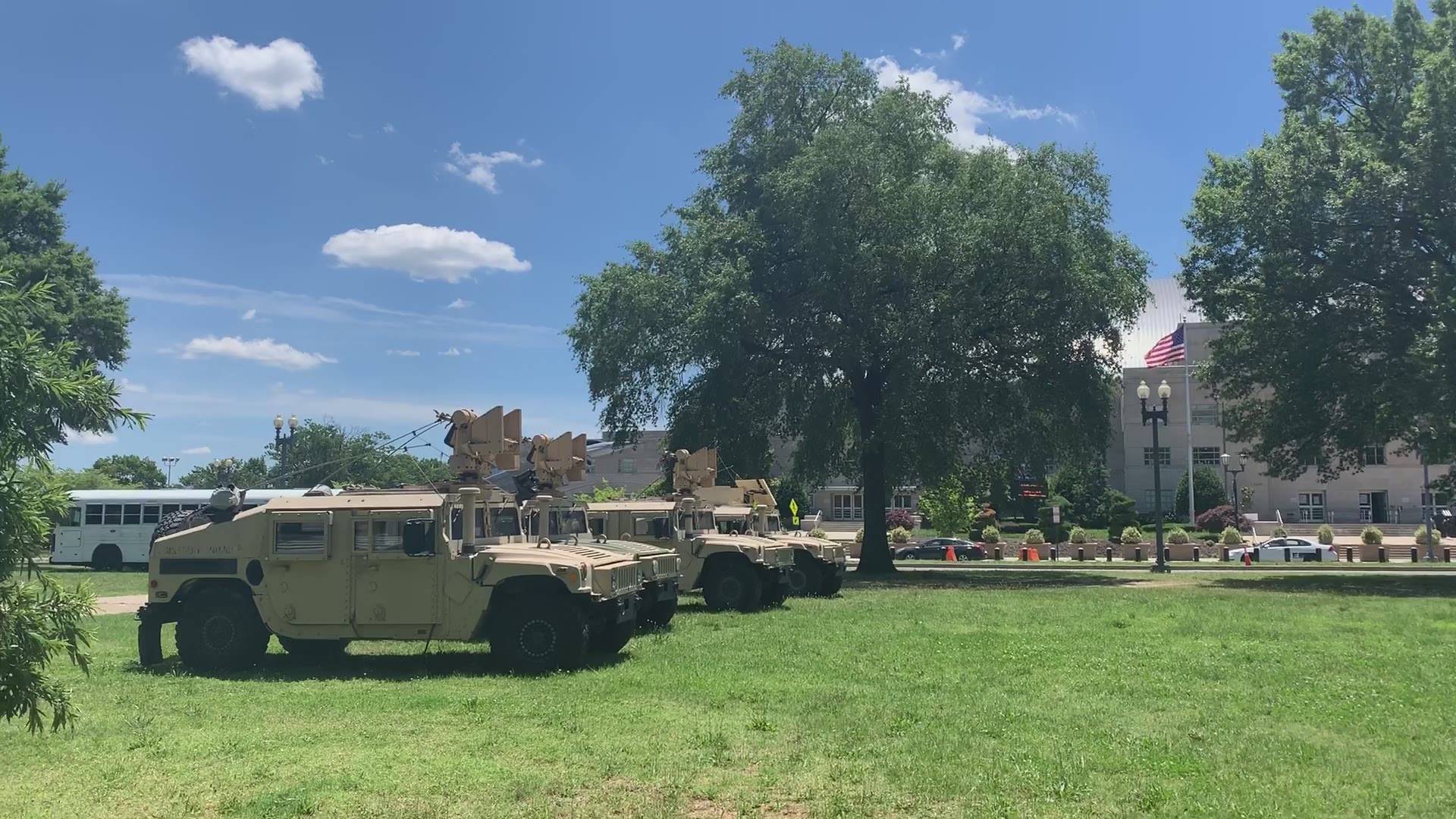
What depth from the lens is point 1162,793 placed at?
21.3ft

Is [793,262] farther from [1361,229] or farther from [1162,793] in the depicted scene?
[1162,793]

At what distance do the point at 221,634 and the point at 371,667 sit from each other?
1.62m

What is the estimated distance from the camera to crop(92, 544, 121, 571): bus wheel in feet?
117

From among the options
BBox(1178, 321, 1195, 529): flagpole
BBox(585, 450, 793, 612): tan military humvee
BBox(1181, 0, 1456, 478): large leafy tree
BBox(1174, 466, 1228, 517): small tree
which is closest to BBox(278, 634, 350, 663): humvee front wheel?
BBox(585, 450, 793, 612): tan military humvee

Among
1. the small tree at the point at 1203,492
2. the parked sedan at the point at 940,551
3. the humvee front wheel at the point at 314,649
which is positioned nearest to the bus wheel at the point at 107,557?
the humvee front wheel at the point at 314,649

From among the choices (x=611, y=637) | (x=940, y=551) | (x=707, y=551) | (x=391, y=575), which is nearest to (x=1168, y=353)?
(x=940, y=551)

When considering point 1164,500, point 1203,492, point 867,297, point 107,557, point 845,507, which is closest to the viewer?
point 867,297

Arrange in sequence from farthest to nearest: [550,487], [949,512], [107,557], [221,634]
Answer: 1. [949,512]
2. [107,557]
3. [550,487]
4. [221,634]

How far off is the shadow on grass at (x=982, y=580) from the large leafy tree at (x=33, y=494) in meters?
22.1

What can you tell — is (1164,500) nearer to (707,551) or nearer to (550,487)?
(707,551)

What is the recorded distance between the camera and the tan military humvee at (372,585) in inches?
459

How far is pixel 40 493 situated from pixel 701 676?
7554 mm

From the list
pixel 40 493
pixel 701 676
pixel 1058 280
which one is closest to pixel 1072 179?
pixel 1058 280

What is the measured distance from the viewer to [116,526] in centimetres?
3569
